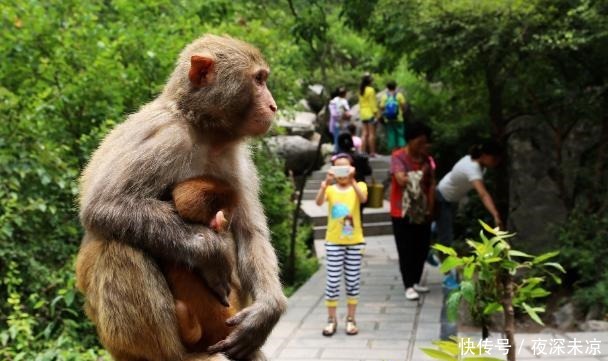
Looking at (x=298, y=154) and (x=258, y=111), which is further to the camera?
(x=298, y=154)

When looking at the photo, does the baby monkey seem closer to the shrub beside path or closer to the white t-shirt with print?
the shrub beside path

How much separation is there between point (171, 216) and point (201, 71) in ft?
1.85

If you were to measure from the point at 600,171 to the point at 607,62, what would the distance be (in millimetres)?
1508

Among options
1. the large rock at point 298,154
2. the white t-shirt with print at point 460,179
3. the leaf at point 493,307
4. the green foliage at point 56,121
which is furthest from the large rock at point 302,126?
the leaf at point 493,307

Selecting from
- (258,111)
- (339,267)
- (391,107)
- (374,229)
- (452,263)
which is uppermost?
(258,111)

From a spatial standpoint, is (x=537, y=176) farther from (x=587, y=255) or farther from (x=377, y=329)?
(x=377, y=329)

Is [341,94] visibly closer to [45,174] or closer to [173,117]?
[45,174]

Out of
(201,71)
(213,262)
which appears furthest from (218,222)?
(201,71)

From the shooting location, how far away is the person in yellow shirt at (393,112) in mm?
16797

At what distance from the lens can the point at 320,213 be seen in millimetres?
14039

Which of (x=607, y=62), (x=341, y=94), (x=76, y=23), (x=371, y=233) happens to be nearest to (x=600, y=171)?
(x=607, y=62)

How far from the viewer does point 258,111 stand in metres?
2.60

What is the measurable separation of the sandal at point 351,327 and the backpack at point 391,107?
10413 millimetres

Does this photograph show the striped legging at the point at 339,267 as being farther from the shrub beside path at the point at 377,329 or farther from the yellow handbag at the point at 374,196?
the yellow handbag at the point at 374,196
